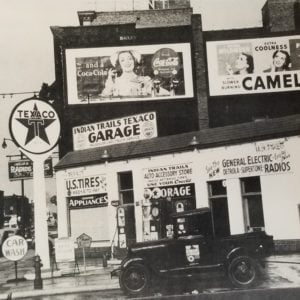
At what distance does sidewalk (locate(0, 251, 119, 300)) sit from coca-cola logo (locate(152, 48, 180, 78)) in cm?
404

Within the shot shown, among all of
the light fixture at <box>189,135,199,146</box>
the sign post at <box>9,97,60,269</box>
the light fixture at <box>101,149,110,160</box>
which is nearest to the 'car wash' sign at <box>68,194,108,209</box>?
the light fixture at <box>101,149,110,160</box>

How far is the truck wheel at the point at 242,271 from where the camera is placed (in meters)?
6.69

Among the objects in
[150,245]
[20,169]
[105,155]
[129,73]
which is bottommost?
→ [150,245]

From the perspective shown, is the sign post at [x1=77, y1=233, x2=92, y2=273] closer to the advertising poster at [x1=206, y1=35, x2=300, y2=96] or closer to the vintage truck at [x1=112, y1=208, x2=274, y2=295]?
the vintage truck at [x1=112, y1=208, x2=274, y2=295]

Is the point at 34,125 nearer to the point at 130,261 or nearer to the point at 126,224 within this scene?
the point at 130,261

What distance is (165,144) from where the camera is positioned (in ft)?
32.9

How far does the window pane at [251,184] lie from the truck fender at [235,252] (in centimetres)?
216

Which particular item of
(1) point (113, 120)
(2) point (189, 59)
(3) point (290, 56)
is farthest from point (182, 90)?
(3) point (290, 56)

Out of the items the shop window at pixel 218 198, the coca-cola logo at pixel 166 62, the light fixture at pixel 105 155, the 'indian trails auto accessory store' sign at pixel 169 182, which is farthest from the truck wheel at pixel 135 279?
the coca-cola logo at pixel 166 62

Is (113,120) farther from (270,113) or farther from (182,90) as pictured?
(270,113)

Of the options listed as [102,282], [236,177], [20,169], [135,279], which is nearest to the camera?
[135,279]

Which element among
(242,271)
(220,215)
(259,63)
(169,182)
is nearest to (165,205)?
(169,182)

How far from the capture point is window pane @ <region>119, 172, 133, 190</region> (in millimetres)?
9930

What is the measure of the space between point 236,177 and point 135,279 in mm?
3029
